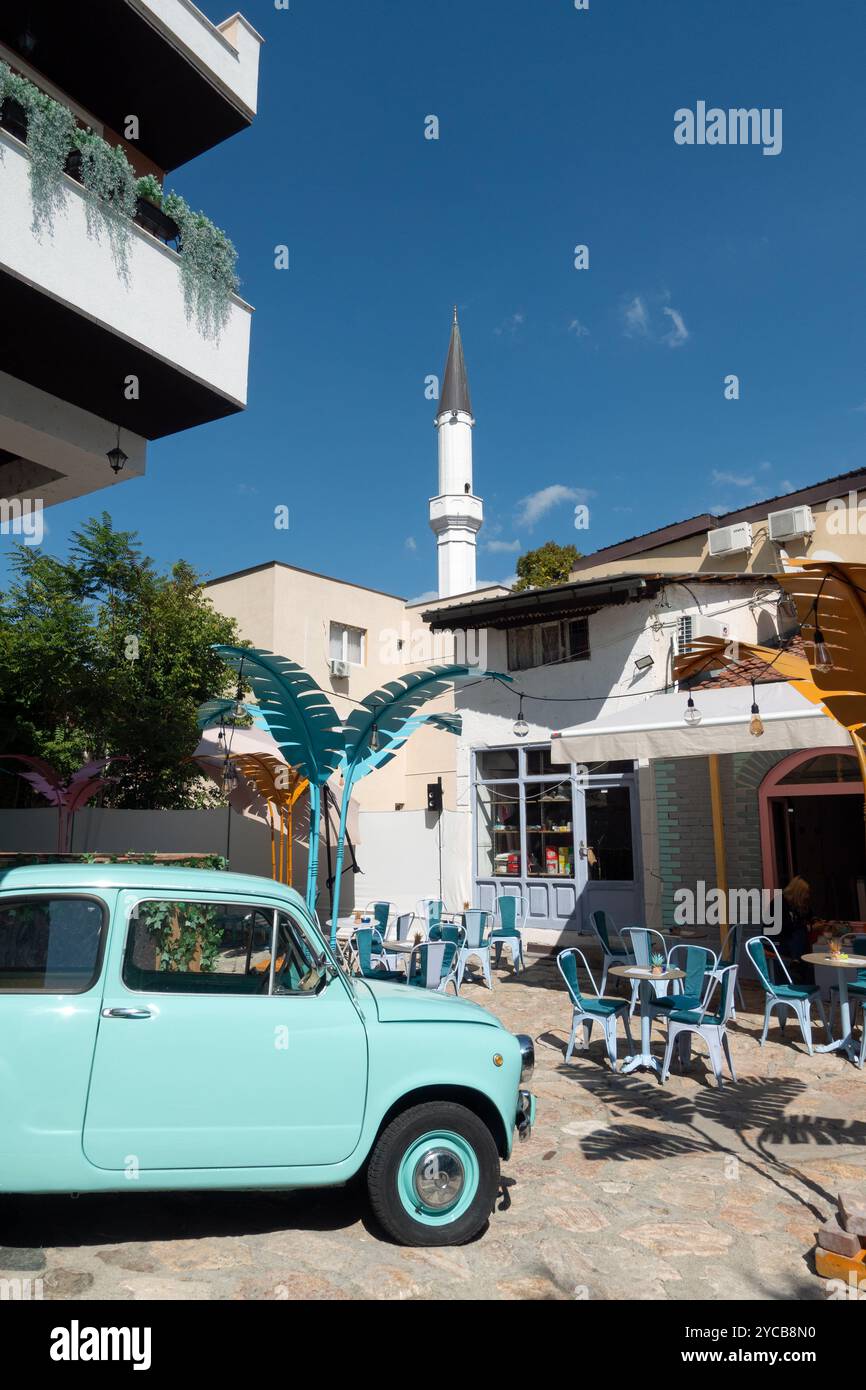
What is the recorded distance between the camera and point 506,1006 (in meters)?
10.3

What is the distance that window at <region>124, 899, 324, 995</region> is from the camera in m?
4.12

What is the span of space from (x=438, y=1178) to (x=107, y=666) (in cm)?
1459

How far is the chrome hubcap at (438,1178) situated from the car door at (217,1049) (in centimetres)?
41

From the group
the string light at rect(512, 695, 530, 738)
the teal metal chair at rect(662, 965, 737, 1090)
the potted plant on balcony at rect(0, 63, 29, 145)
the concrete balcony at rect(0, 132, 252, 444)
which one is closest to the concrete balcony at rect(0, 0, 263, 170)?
the potted plant on balcony at rect(0, 63, 29, 145)

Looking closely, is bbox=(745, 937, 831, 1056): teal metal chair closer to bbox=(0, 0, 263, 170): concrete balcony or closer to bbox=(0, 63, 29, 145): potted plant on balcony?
bbox=(0, 63, 29, 145): potted plant on balcony

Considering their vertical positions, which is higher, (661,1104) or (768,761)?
(768,761)

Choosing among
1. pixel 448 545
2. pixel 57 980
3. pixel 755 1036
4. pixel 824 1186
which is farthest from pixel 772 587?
pixel 448 545

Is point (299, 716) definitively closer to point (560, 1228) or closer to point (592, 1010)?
point (592, 1010)

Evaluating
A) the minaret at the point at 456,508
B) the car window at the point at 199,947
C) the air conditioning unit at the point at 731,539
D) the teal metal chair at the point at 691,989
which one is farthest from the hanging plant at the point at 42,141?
the minaret at the point at 456,508

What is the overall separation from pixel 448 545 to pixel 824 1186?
28995 millimetres

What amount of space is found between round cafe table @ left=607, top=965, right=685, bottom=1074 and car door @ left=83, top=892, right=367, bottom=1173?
13.4 ft

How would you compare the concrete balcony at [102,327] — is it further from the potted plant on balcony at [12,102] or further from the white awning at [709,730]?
the white awning at [709,730]
